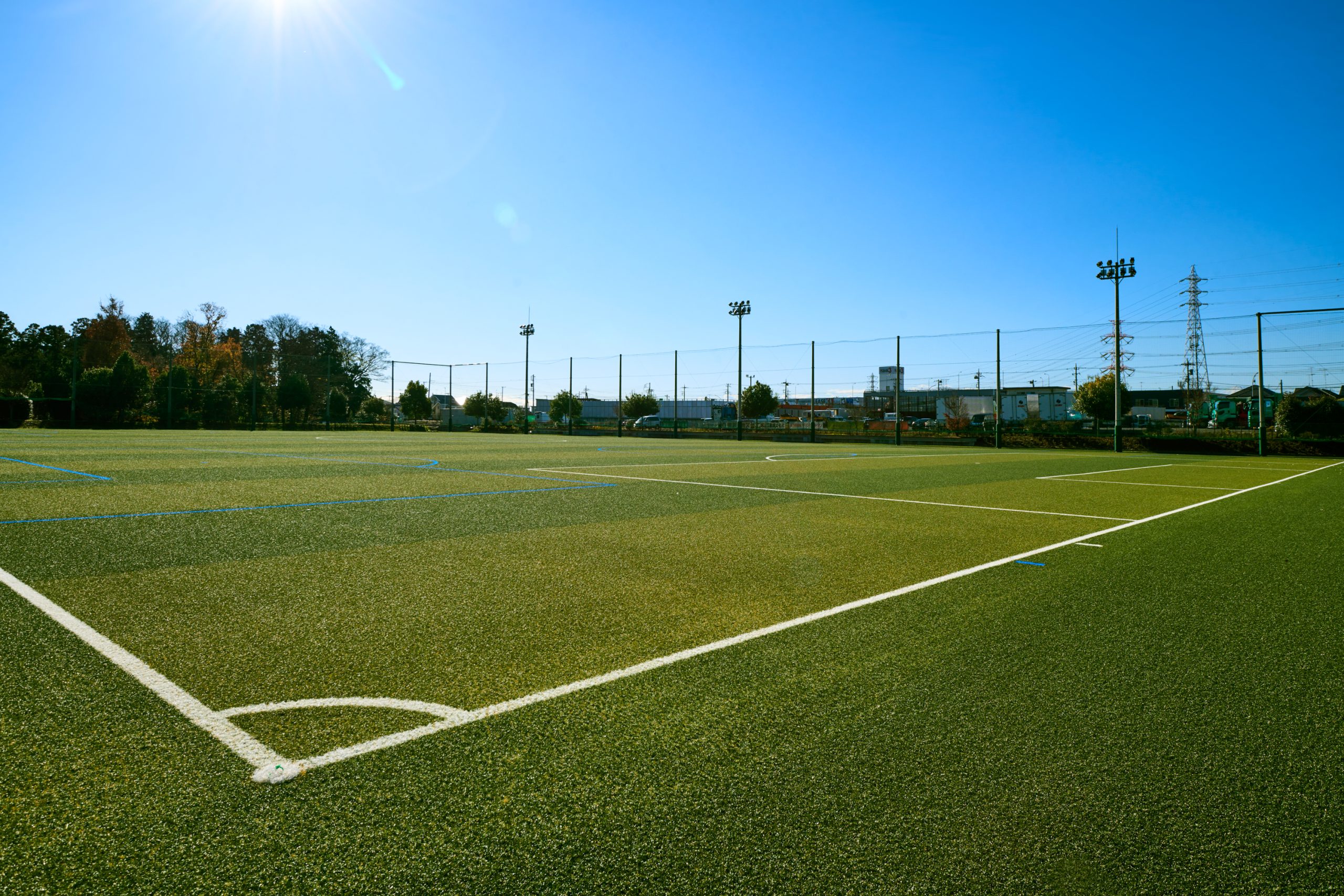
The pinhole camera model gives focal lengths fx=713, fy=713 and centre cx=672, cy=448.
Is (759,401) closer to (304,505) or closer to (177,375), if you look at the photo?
(177,375)

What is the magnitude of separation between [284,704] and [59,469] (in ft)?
38.8

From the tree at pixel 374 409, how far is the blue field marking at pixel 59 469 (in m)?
46.8

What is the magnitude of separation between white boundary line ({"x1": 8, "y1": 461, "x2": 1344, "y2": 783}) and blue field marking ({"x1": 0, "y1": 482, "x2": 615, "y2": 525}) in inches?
93.1

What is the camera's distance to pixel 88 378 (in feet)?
118

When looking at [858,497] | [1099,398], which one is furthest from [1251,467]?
[1099,398]

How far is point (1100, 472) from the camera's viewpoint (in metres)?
15.3

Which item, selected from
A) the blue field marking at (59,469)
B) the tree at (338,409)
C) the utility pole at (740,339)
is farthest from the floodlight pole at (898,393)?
the tree at (338,409)

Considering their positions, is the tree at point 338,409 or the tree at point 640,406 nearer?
the tree at point 338,409

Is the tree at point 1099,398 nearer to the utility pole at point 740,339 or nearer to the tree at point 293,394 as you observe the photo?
the utility pole at point 740,339

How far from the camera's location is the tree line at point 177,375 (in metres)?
36.0

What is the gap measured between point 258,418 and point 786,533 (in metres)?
44.8

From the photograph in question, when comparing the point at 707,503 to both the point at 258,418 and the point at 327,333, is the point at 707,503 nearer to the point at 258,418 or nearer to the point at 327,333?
the point at 258,418

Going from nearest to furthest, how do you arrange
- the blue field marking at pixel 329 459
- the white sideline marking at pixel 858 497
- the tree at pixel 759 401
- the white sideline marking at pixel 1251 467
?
the white sideline marking at pixel 858 497
the blue field marking at pixel 329 459
the white sideline marking at pixel 1251 467
the tree at pixel 759 401

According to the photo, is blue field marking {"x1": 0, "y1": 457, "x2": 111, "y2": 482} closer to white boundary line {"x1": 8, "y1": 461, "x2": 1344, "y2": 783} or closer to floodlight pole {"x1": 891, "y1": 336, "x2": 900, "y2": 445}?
white boundary line {"x1": 8, "y1": 461, "x2": 1344, "y2": 783}
